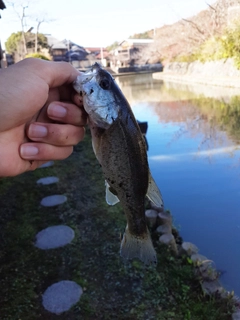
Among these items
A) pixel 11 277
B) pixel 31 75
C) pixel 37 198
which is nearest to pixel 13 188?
pixel 37 198

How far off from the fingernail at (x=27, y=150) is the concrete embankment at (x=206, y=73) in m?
16.5

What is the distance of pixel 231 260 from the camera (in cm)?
407

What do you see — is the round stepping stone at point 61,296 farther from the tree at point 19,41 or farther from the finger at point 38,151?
the tree at point 19,41

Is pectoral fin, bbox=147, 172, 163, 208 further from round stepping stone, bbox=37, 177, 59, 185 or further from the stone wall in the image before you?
the stone wall

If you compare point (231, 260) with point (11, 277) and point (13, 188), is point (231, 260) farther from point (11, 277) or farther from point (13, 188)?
point (13, 188)

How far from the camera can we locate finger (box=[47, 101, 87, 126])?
5.87 feet

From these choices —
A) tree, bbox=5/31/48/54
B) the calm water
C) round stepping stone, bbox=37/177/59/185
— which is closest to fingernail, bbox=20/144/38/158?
the calm water

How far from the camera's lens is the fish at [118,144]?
144 cm

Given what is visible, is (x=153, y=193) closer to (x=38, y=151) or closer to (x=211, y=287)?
(x=38, y=151)

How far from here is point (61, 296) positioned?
127 inches

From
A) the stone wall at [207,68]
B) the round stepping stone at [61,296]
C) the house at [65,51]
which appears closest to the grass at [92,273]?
the round stepping stone at [61,296]

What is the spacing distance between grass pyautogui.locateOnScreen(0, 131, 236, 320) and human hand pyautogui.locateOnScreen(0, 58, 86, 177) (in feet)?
6.04

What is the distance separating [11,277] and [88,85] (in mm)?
Answer: 2844

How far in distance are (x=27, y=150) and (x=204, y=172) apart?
5.47m
